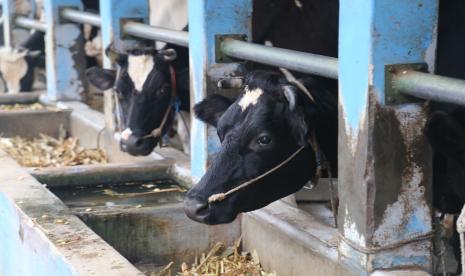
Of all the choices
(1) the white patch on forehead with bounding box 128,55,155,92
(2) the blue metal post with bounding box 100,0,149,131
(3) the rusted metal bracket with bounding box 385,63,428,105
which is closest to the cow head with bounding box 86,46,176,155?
(1) the white patch on forehead with bounding box 128,55,155,92

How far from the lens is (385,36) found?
3.70 meters

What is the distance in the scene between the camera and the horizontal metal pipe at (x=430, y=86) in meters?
3.44

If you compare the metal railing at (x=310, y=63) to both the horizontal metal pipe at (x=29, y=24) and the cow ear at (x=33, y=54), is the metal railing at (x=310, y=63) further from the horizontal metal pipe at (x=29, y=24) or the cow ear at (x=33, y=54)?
the cow ear at (x=33, y=54)

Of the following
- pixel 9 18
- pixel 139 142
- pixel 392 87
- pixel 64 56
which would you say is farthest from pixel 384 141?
pixel 9 18

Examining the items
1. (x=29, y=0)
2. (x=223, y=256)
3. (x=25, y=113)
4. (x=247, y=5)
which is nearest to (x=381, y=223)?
(x=223, y=256)

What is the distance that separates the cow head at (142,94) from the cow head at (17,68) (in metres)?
3.96

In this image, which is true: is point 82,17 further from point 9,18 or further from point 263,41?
point 9,18

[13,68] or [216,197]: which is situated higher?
[13,68]

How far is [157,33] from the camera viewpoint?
6434 millimetres

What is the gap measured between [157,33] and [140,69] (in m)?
0.47

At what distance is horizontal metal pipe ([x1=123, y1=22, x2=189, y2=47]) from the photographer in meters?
6.08

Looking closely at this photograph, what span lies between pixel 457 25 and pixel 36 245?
9.51ft

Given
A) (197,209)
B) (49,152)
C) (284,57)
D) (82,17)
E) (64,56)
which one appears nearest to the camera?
(197,209)

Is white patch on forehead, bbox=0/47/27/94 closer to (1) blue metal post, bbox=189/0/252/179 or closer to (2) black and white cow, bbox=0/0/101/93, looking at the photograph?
(2) black and white cow, bbox=0/0/101/93
